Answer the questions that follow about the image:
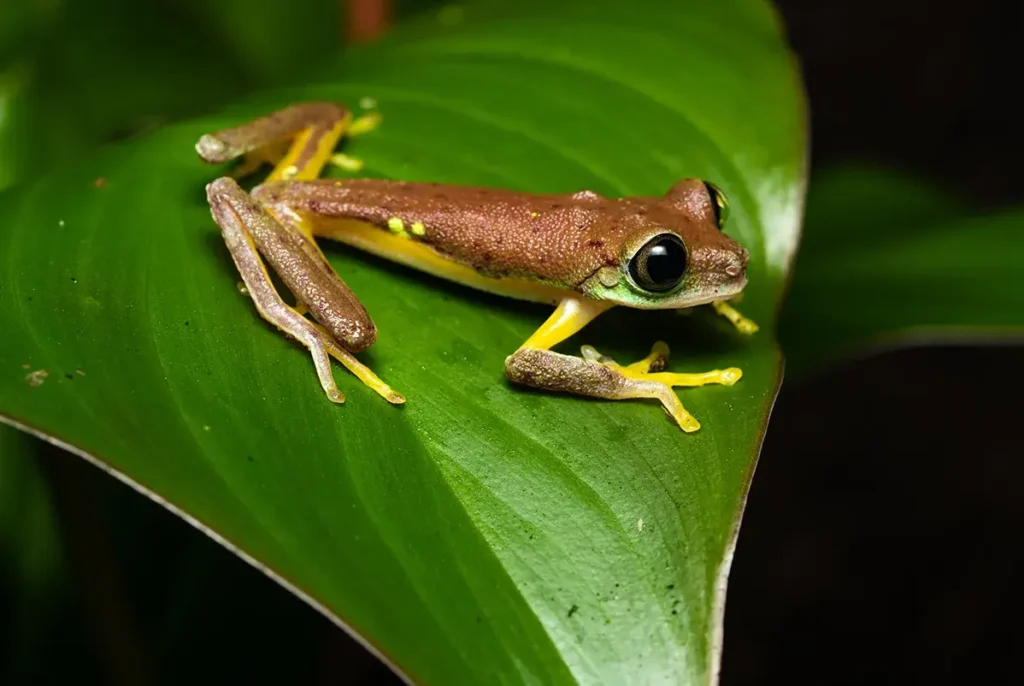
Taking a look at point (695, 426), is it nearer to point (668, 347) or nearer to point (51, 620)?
point (668, 347)

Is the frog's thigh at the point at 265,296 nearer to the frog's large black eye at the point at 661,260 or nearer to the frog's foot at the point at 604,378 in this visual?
the frog's foot at the point at 604,378

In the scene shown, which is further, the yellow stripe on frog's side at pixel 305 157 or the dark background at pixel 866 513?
the dark background at pixel 866 513

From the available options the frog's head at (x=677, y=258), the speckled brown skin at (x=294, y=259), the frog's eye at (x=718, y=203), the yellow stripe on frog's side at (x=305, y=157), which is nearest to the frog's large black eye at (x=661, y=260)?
the frog's head at (x=677, y=258)

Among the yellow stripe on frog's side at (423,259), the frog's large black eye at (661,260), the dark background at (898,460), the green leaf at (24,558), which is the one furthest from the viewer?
the dark background at (898,460)

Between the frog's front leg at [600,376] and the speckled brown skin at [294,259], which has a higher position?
the speckled brown skin at [294,259]

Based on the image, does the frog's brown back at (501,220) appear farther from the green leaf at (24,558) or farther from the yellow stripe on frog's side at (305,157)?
the green leaf at (24,558)

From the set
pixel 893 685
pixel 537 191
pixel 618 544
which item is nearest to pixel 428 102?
pixel 537 191

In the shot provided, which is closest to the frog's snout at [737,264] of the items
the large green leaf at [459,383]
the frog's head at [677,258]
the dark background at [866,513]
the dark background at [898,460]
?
the frog's head at [677,258]

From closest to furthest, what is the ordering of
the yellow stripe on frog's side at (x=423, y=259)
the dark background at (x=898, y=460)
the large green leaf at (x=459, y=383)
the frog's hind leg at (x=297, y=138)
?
the large green leaf at (x=459, y=383) < the yellow stripe on frog's side at (x=423, y=259) < the frog's hind leg at (x=297, y=138) < the dark background at (x=898, y=460)
